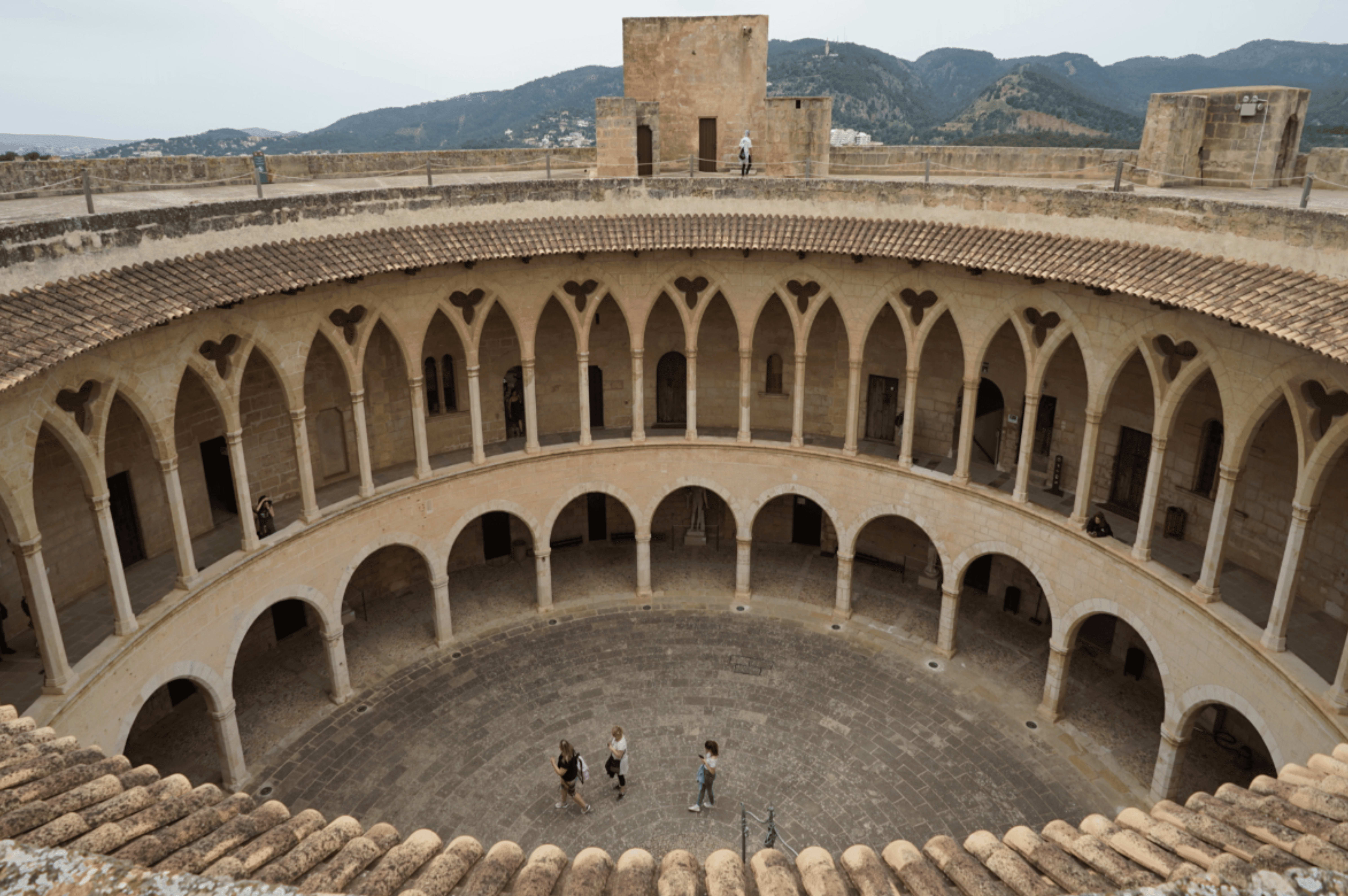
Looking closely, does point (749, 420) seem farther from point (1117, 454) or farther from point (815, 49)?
point (815, 49)

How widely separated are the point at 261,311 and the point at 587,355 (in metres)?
8.57

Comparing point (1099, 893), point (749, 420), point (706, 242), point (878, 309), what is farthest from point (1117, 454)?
point (1099, 893)

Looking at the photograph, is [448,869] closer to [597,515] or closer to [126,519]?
[126,519]

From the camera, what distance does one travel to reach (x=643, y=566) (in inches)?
1024

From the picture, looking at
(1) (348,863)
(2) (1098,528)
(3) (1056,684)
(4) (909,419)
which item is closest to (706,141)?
(4) (909,419)

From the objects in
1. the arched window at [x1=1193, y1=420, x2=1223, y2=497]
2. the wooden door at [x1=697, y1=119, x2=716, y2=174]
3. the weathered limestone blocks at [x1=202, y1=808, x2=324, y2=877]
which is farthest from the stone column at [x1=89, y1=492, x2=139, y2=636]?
the arched window at [x1=1193, y1=420, x2=1223, y2=497]

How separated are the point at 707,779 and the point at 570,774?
271cm

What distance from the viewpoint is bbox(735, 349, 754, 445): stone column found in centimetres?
2489

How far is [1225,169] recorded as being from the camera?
23203mm

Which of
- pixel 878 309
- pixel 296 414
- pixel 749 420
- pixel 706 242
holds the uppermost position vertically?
pixel 706 242

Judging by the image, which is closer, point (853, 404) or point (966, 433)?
point (966, 433)

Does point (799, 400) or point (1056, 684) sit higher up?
point (799, 400)

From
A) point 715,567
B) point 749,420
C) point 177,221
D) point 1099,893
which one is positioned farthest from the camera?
point 715,567

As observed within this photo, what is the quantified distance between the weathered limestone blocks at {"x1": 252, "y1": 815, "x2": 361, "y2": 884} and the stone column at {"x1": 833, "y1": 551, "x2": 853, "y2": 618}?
19.2 meters
